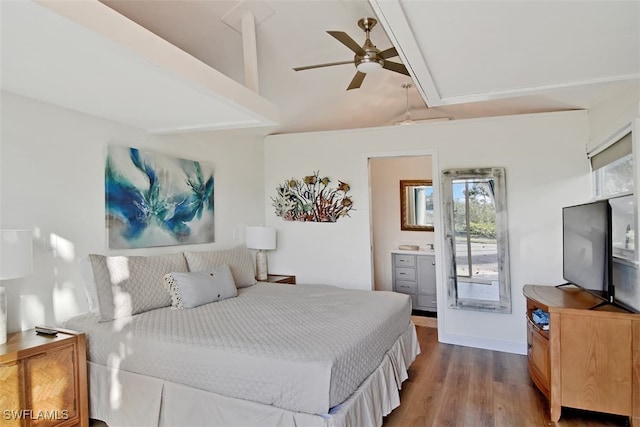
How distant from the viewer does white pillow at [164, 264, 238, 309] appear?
2.94 m

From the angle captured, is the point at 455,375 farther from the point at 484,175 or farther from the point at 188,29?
the point at 188,29

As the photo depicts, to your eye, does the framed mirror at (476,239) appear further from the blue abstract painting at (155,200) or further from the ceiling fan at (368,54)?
the blue abstract painting at (155,200)

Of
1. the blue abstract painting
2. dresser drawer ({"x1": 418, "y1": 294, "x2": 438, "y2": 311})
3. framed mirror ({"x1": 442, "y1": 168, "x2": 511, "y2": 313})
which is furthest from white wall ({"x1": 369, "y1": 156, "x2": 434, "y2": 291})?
Result: the blue abstract painting

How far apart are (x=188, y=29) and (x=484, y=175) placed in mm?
3065

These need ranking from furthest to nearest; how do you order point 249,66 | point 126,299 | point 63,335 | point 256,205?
point 256,205 → point 249,66 → point 126,299 → point 63,335

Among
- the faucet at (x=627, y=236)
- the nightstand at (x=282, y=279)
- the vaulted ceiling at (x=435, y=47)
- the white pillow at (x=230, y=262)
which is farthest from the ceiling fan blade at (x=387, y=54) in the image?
the nightstand at (x=282, y=279)

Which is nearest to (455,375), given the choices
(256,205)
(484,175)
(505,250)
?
(505,250)

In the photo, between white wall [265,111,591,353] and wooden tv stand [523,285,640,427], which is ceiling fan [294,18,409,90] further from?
wooden tv stand [523,285,640,427]

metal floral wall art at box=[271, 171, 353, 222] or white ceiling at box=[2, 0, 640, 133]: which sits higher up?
white ceiling at box=[2, 0, 640, 133]

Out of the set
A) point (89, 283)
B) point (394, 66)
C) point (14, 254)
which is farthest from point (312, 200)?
point (14, 254)

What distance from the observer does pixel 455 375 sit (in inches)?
129

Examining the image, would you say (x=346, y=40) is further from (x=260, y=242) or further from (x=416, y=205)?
(x=416, y=205)

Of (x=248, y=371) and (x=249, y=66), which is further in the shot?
(x=249, y=66)

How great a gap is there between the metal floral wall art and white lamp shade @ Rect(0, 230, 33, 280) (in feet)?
9.91
